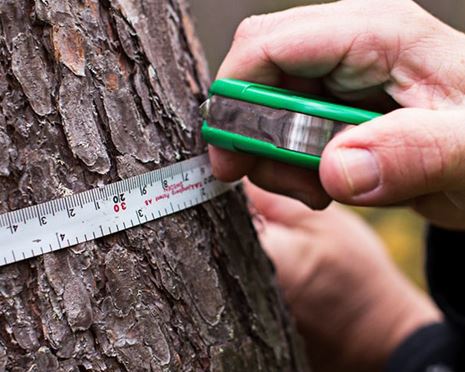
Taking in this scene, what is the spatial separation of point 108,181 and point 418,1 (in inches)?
261

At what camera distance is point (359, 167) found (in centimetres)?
87

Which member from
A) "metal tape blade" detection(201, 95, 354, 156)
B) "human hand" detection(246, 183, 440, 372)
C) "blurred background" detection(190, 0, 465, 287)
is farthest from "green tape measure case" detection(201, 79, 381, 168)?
"blurred background" detection(190, 0, 465, 287)

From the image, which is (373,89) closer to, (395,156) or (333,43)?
(333,43)

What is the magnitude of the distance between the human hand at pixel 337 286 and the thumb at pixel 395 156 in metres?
1.02

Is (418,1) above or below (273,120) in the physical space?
below

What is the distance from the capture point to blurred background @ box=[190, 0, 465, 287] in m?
5.48

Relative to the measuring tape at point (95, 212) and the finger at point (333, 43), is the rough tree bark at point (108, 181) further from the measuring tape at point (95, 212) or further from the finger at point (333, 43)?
the finger at point (333, 43)

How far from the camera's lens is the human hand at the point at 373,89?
2.86ft

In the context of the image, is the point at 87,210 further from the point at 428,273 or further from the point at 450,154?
the point at 428,273

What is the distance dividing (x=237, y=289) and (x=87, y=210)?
0.35 m

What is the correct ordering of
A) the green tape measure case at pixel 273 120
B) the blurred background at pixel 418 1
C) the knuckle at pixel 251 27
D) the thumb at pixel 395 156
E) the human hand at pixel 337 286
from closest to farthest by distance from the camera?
the thumb at pixel 395 156
the green tape measure case at pixel 273 120
the knuckle at pixel 251 27
the human hand at pixel 337 286
the blurred background at pixel 418 1

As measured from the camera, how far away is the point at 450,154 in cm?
90

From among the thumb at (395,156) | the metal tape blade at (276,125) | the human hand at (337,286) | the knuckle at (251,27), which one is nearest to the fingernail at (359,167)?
the thumb at (395,156)

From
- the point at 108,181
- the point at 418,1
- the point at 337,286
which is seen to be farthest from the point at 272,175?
the point at 418,1
